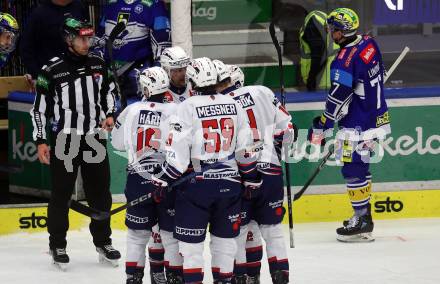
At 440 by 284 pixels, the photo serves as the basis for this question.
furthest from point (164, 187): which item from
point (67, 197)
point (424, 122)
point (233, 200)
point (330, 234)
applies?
point (424, 122)

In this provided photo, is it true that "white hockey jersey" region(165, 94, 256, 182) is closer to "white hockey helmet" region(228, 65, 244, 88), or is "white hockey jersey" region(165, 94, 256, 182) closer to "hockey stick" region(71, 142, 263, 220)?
"hockey stick" region(71, 142, 263, 220)

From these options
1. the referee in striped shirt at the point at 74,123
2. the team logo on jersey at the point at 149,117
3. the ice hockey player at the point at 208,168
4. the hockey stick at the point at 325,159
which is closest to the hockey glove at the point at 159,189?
the ice hockey player at the point at 208,168

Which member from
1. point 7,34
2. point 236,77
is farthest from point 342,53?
point 7,34

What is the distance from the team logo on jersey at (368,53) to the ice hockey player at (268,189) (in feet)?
4.52

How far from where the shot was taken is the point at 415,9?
9414 millimetres

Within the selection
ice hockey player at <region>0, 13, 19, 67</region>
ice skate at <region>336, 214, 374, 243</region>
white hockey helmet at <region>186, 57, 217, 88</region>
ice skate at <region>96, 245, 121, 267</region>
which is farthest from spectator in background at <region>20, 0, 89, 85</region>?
ice skate at <region>336, 214, 374, 243</region>

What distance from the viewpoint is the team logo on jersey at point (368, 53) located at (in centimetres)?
846

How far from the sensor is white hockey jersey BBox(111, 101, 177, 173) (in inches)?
275

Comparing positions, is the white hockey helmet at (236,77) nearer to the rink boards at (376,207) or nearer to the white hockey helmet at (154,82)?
the white hockey helmet at (154,82)

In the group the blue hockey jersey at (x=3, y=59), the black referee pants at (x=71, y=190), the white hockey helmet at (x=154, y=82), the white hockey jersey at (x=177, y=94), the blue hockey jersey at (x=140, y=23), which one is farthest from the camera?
the blue hockey jersey at (x=140, y=23)

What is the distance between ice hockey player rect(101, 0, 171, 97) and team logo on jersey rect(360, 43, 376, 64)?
150cm

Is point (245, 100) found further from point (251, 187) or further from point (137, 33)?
point (137, 33)

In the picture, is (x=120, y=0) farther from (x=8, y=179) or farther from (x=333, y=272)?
(x=333, y=272)

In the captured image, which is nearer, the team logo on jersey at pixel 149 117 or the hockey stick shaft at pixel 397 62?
the team logo on jersey at pixel 149 117
